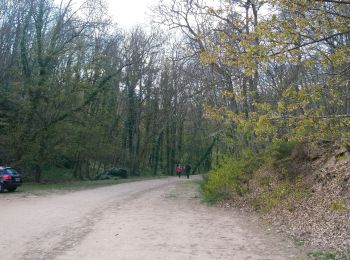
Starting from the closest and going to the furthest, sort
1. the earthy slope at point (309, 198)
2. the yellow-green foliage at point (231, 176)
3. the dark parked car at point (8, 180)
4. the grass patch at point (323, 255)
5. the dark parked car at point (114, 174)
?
the grass patch at point (323, 255), the earthy slope at point (309, 198), the yellow-green foliage at point (231, 176), the dark parked car at point (8, 180), the dark parked car at point (114, 174)

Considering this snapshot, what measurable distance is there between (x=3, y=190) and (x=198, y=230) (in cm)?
1517

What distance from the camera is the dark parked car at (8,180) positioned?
22.9 m

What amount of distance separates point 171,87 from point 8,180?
24.1m

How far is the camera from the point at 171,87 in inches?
1750

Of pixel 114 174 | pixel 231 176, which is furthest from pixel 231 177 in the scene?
pixel 114 174

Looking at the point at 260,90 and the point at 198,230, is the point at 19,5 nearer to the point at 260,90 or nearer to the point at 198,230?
the point at 260,90

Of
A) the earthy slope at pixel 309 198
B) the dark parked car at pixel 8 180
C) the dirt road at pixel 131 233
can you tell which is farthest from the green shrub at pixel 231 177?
the dark parked car at pixel 8 180

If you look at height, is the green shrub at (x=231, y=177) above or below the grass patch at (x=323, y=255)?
above

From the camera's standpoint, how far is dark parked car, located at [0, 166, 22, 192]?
22875 mm

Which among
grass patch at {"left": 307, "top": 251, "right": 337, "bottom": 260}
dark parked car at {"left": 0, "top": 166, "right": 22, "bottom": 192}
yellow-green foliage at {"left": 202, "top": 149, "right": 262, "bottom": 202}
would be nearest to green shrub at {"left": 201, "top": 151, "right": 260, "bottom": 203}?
yellow-green foliage at {"left": 202, "top": 149, "right": 262, "bottom": 202}

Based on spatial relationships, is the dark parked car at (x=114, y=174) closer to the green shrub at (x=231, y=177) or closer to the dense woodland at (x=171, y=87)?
the dense woodland at (x=171, y=87)

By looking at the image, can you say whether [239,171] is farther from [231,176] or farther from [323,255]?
[323,255]

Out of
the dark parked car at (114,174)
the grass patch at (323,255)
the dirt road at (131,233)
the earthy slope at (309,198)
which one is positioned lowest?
the grass patch at (323,255)

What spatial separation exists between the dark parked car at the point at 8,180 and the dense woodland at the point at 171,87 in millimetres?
5381
